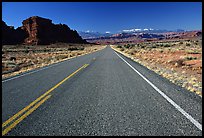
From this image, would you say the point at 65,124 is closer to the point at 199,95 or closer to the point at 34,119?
the point at 34,119

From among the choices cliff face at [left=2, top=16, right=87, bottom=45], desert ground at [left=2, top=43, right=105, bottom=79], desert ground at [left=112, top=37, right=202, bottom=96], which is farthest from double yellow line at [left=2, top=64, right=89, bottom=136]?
cliff face at [left=2, top=16, right=87, bottom=45]

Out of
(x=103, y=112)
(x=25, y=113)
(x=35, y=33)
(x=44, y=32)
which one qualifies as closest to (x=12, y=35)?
(x=35, y=33)

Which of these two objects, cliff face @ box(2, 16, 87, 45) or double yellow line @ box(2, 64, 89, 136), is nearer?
double yellow line @ box(2, 64, 89, 136)

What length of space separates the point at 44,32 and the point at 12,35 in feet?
72.3

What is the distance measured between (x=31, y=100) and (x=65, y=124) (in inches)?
97.4

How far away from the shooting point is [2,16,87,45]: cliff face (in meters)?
132

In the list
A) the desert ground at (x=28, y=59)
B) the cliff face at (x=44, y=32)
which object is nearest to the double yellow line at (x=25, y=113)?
the desert ground at (x=28, y=59)

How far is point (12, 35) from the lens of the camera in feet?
445

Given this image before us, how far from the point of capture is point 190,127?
4156 mm

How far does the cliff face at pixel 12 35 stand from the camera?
418 ft

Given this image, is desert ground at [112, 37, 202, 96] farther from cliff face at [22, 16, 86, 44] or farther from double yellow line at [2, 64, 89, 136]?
cliff face at [22, 16, 86, 44]

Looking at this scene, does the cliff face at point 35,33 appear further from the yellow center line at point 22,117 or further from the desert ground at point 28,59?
the yellow center line at point 22,117

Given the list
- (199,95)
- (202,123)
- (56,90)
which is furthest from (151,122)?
(56,90)

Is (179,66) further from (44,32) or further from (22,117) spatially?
(44,32)
